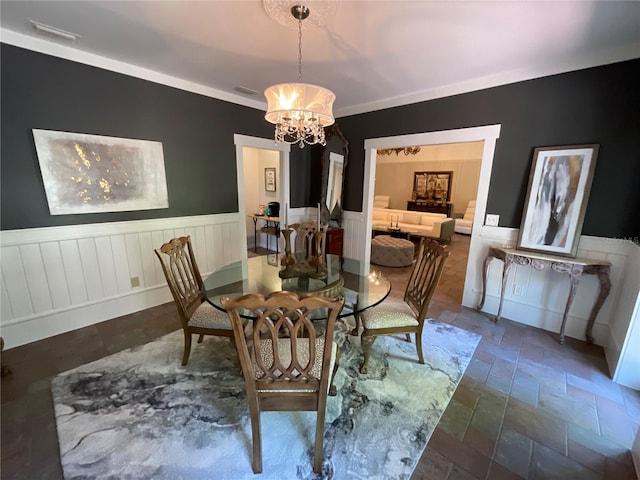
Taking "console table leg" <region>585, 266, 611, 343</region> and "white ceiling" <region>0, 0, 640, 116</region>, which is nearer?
"white ceiling" <region>0, 0, 640, 116</region>

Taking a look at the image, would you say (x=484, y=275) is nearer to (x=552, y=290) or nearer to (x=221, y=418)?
(x=552, y=290)

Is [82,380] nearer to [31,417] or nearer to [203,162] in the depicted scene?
[31,417]

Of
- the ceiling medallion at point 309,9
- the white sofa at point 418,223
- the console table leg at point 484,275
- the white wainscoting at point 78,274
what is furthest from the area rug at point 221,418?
the white sofa at point 418,223

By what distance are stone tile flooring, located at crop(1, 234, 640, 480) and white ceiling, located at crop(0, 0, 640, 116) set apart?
2.52 meters

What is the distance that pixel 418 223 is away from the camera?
23.3ft

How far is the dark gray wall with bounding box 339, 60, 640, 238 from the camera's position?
2203 millimetres

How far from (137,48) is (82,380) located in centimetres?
271

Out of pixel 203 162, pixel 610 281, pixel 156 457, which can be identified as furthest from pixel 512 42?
pixel 156 457

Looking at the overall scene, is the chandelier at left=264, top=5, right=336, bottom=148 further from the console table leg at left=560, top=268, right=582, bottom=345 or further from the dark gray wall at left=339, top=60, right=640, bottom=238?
the console table leg at left=560, top=268, right=582, bottom=345

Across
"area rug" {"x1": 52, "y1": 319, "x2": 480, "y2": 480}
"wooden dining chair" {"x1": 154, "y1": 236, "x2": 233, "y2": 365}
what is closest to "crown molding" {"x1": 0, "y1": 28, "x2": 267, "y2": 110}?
"wooden dining chair" {"x1": 154, "y1": 236, "x2": 233, "y2": 365}

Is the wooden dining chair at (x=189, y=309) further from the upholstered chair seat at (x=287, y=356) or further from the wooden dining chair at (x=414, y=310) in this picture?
the wooden dining chair at (x=414, y=310)

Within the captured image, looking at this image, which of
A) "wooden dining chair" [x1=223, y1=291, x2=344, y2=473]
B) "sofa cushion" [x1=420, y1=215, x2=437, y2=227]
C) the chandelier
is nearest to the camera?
"wooden dining chair" [x1=223, y1=291, x2=344, y2=473]

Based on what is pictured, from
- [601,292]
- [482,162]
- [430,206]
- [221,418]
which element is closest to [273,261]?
[221,418]

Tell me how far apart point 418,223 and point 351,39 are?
5728mm
